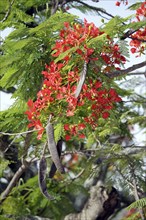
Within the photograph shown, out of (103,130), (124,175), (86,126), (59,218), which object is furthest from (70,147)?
(86,126)

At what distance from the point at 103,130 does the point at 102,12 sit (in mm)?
2298

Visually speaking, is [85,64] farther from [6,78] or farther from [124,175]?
[124,175]

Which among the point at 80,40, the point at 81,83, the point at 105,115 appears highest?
the point at 80,40

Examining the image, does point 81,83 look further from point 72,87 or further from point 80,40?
point 80,40

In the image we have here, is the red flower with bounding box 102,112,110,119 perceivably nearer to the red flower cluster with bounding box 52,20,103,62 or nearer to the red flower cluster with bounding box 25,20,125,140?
the red flower cluster with bounding box 25,20,125,140

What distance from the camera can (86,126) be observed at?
500cm

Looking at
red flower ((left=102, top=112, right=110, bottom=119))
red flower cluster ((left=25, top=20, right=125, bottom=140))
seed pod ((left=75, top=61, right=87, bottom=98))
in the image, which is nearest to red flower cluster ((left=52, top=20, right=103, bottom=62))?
red flower cluster ((left=25, top=20, right=125, bottom=140))

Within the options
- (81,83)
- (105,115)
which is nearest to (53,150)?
(81,83)

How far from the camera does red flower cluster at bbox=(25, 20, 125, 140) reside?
14.0ft

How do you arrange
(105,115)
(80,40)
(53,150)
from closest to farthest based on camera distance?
1. (53,150)
2. (80,40)
3. (105,115)

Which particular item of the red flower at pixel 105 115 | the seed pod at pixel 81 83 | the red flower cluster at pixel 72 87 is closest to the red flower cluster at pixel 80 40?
the red flower cluster at pixel 72 87

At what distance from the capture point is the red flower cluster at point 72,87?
4.26m

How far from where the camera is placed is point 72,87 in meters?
4.29

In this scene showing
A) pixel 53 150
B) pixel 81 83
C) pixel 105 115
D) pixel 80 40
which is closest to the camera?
pixel 53 150
